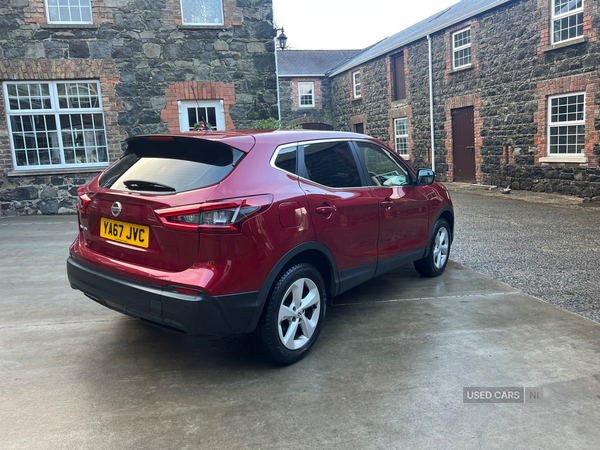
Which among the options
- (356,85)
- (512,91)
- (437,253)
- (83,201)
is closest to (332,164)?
(83,201)

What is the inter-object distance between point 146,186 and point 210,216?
0.61m

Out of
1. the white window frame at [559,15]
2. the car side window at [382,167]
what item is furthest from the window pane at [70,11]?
the white window frame at [559,15]

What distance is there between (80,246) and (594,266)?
5.72 meters

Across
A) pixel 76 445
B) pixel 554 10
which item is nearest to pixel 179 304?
pixel 76 445

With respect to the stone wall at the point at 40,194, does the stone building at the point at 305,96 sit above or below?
above

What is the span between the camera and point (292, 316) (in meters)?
3.41

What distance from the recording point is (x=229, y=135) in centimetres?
346

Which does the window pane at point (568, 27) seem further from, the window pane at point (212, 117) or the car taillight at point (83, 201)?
the car taillight at point (83, 201)

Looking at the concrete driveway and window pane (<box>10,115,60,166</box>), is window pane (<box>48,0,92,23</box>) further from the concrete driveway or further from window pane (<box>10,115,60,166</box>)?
the concrete driveway

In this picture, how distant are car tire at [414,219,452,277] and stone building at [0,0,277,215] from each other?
22.0ft

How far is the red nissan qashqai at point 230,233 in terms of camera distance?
2.97m

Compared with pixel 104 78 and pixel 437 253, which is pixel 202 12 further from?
pixel 437 253

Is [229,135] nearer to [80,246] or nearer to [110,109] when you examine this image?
[80,246]

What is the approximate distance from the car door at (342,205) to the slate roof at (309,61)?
25.9 metres
